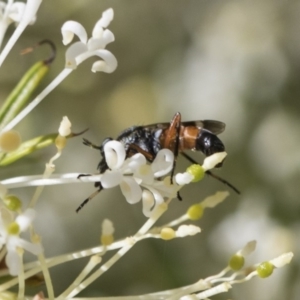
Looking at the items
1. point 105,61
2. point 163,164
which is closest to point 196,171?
point 163,164

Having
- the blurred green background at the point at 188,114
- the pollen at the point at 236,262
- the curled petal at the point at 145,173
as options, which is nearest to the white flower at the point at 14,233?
the curled petal at the point at 145,173

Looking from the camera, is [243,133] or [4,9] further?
[243,133]

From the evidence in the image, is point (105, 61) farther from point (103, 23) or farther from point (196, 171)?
point (196, 171)

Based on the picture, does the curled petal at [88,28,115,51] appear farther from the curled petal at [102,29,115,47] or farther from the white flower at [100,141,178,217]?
the white flower at [100,141,178,217]

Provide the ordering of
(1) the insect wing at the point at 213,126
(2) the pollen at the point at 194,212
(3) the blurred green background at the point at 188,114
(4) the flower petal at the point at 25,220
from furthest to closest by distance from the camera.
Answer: (3) the blurred green background at the point at 188,114
(1) the insect wing at the point at 213,126
(2) the pollen at the point at 194,212
(4) the flower petal at the point at 25,220

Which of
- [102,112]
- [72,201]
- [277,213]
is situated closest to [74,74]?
[102,112]

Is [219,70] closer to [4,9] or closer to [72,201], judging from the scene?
[72,201]

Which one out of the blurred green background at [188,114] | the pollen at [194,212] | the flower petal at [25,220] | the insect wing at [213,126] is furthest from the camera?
the blurred green background at [188,114]

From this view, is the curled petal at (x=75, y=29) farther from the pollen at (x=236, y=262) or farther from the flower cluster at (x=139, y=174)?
the pollen at (x=236, y=262)
